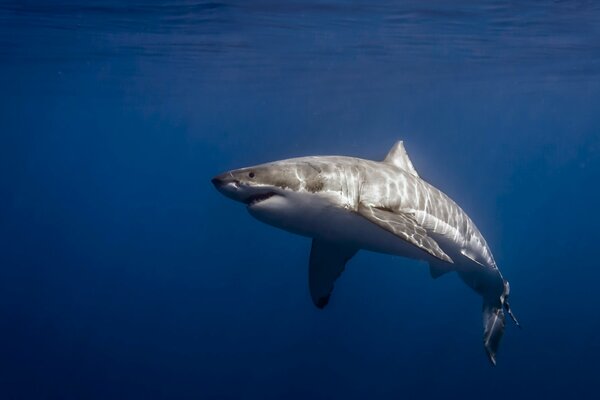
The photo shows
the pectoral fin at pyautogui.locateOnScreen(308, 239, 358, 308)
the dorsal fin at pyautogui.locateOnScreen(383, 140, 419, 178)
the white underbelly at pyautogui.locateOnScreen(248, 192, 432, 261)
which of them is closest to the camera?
the white underbelly at pyautogui.locateOnScreen(248, 192, 432, 261)

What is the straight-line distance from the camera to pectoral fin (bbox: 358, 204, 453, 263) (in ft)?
16.4

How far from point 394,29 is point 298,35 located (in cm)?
352

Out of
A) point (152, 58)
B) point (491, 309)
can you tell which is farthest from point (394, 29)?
point (491, 309)

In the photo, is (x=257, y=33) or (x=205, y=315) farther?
(x=205, y=315)

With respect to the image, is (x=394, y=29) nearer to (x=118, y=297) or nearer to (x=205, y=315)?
(x=205, y=315)

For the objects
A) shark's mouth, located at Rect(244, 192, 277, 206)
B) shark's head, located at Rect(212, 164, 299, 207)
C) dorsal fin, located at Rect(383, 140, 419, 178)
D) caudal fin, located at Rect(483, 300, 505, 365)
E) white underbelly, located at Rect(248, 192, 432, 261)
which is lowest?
caudal fin, located at Rect(483, 300, 505, 365)

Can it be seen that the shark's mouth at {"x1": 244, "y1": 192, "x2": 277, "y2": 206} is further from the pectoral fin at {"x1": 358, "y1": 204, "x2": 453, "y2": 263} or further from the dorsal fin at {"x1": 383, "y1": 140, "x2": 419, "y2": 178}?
the dorsal fin at {"x1": 383, "y1": 140, "x2": 419, "y2": 178}

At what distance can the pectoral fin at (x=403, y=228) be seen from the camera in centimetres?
499

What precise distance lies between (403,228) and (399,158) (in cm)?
245

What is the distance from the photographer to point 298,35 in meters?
20.4

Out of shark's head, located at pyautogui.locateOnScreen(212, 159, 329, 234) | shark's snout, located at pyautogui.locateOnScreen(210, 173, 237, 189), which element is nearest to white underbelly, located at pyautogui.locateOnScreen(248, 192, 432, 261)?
shark's head, located at pyautogui.locateOnScreen(212, 159, 329, 234)

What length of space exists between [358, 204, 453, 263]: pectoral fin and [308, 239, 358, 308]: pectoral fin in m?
1.58

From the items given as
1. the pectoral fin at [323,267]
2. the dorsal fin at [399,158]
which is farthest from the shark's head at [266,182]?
the dorsal fin at [399,158]

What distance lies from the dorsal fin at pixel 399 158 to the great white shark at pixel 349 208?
1 centimetres
